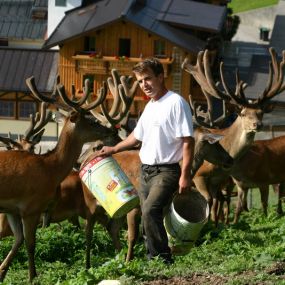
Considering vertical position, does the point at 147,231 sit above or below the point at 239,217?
above

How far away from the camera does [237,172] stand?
1549 centimetres

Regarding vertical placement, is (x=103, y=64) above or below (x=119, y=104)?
below

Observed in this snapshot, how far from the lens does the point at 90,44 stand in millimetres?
44844

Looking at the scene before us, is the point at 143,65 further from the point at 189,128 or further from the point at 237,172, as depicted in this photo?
the point at 237,172

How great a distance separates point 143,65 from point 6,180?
243 cm

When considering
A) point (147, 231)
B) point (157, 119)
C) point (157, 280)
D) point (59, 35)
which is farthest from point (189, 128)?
point (59, 35)

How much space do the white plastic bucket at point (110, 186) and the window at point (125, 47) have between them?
1377 inches

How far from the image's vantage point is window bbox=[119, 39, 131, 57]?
146 ft

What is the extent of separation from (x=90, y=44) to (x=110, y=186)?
117 feet

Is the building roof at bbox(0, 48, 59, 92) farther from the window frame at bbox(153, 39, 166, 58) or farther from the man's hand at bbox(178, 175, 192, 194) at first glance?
the man's hand at bbox(178, 175, 192, 194)

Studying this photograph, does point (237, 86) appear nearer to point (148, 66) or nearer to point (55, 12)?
point (148, 66)

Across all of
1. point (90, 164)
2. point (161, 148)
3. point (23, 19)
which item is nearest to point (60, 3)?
point (23, 19)

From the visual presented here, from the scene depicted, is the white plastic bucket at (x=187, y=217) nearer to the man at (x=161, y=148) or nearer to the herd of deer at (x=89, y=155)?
the man at (x=161, y=148)

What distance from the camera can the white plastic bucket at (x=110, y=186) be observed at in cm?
946
